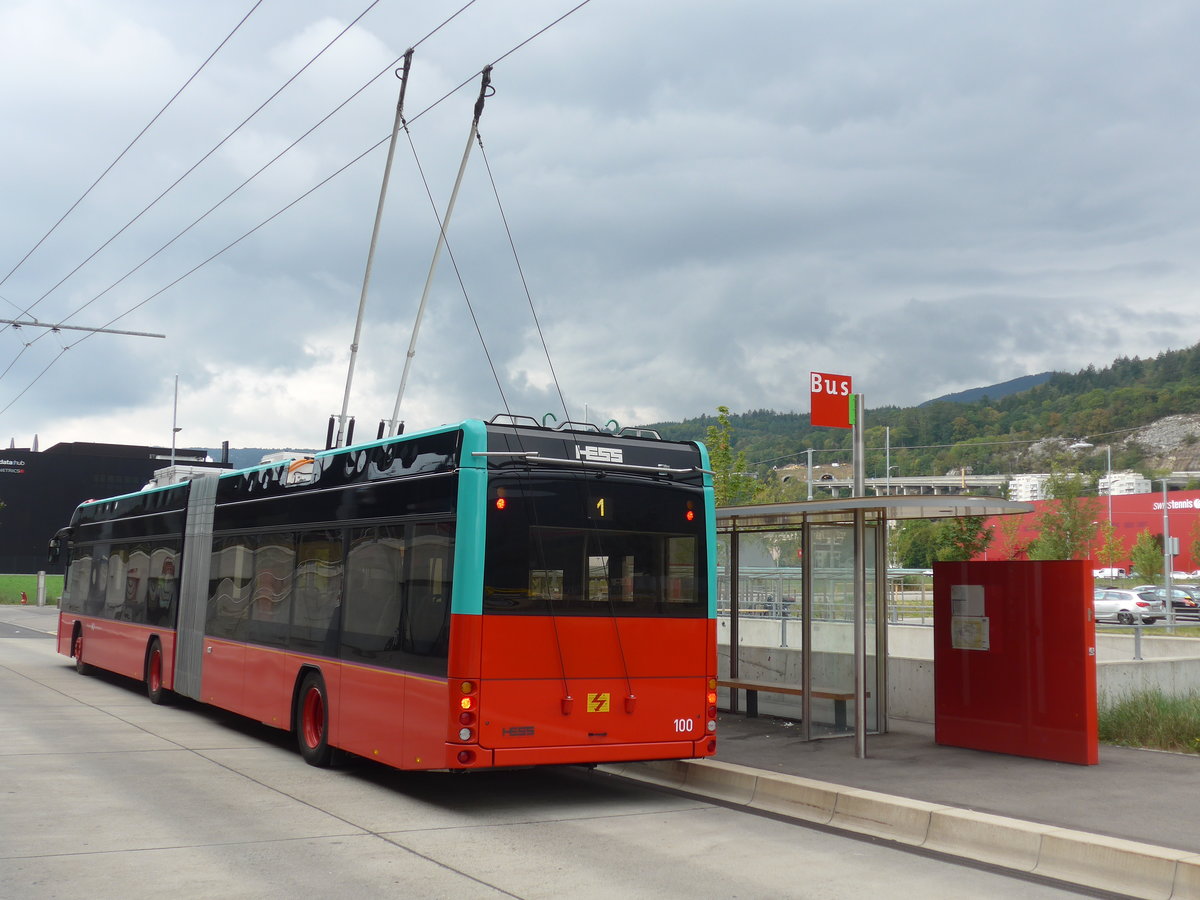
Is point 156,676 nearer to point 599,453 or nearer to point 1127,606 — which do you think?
point 599,453

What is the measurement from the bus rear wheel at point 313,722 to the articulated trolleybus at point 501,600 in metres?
0.02

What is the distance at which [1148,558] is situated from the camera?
69750mm

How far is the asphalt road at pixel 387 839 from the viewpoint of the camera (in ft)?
23.2

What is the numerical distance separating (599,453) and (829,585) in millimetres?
4887

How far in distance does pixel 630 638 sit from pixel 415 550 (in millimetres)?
1973

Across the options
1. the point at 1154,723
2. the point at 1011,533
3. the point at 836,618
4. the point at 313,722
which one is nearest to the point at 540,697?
the point at 313,722

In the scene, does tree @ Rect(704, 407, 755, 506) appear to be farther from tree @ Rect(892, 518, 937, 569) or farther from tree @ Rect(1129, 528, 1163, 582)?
tree @ Rect(1129, 528, 1163, 582)

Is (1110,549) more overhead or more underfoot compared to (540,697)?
more overhead

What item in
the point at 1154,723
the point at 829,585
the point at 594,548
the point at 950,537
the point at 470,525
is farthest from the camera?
the point at 950,537

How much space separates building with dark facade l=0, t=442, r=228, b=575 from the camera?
101 m

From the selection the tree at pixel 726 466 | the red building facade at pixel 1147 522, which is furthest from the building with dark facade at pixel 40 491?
the tree at pixel 726 466

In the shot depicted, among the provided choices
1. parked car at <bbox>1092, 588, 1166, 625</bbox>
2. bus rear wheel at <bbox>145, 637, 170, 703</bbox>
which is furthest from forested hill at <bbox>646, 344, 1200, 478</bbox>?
bus rear wheel at <bbox>145, 637, 170, 703</bbox>

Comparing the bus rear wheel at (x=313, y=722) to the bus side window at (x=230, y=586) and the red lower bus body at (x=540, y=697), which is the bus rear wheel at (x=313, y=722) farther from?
the bus side window at (x=230, y=586)

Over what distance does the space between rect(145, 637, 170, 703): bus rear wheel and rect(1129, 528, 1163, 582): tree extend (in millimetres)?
64827
